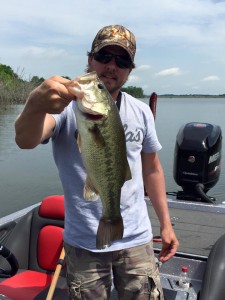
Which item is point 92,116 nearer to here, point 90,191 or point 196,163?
point 90,191

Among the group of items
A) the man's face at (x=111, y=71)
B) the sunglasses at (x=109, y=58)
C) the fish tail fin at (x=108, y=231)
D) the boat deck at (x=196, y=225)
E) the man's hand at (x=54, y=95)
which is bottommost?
the boat deck at (x=196, y=225)

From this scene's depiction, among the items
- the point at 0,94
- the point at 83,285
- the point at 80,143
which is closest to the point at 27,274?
the point at 83,285

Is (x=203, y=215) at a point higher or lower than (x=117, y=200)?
lower

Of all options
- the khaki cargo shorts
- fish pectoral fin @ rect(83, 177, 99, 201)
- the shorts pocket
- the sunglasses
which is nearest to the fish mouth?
fish pectoral fin @ rect(83, 177, 99, 201)

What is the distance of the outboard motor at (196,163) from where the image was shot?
5203mm

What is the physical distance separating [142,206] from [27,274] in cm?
171

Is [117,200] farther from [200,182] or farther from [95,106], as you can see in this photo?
[200,182]

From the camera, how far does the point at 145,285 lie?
2314 mm

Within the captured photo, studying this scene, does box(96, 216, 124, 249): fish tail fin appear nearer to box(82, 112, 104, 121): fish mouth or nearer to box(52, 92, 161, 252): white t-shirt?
box(52, 92, 161, 252): white t-shirt

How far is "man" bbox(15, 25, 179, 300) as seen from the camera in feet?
6.97

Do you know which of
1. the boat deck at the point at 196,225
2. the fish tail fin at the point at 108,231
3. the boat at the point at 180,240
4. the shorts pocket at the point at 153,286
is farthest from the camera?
the boat deck at the point at 196,225

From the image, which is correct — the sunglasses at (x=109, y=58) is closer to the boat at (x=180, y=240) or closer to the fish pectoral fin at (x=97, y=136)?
the fish pectoral fin at (x=97, y=136)

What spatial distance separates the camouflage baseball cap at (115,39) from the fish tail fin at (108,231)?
90 cm

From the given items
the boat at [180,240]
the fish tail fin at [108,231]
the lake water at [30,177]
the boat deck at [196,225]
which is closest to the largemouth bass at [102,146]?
the fish tail fin at [108,231]
